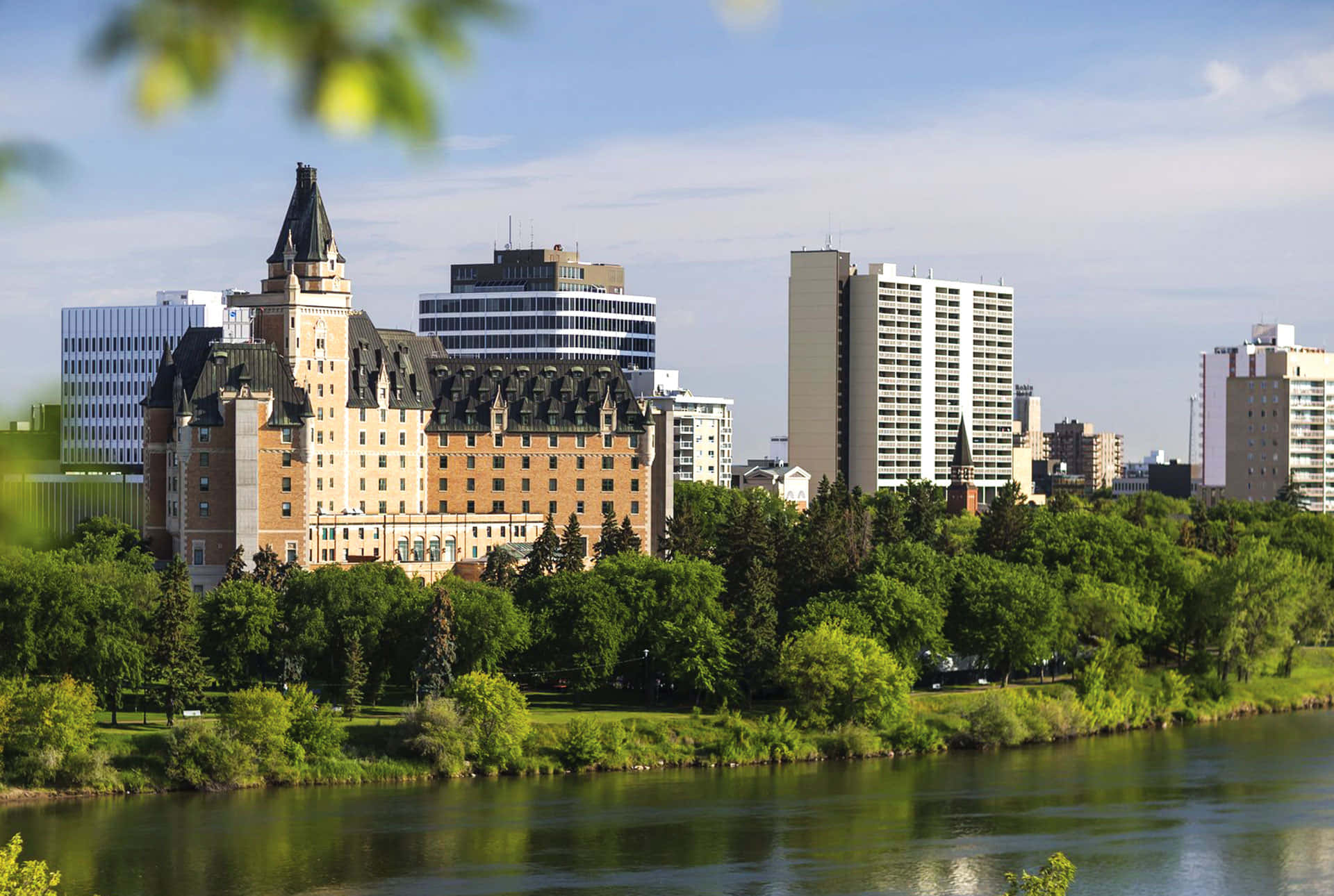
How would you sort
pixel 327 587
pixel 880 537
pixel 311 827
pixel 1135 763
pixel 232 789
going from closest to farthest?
pixel 311 827 → pixel 232 789 → pixel 1135 763 → pixel 327 587 → pixel 880 537

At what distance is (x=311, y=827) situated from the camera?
87.5 meters

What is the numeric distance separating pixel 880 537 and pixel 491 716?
66.5 meters

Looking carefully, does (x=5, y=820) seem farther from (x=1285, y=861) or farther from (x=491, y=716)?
(x=1285, y=861)

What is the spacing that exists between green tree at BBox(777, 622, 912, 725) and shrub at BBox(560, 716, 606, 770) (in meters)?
13.6

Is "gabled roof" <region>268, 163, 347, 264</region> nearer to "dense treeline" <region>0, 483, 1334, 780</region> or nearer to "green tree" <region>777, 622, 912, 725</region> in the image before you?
"dense treeline" <region>0, 483, 1334, 780</region>

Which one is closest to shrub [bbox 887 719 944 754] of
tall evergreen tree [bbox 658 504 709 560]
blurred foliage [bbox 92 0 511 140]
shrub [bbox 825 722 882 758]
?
shrub [bbox 825 722 882 758]

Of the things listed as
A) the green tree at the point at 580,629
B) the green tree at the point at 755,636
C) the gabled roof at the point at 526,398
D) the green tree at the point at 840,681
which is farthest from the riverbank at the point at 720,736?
the gabled roof at the point at 526,398

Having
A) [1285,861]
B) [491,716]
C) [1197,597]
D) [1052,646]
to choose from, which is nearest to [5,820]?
[491,716]

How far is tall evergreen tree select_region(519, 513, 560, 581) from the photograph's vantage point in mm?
134500

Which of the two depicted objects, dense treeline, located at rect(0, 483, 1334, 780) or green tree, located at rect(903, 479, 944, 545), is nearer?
dense treeline, located at rect(0, 483, 1334, 780)

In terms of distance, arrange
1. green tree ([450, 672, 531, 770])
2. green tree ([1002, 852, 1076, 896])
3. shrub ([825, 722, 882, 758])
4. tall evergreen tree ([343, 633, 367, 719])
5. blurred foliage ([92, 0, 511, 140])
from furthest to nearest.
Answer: shrub ([825, 722, 882, 758]), tall evergreen tree ([343, 633, 367, 719]), green tree ([450, 672, 531, 770]), green tree ([1002, 852, 1076, 896]), blurred foliage ([92, 0, 511, 140])

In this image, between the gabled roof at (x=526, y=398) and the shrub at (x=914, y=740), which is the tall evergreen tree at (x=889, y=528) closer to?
the gabled roof at (x=526, y=398)

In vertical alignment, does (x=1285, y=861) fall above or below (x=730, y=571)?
below

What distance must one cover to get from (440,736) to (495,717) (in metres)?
3.48
